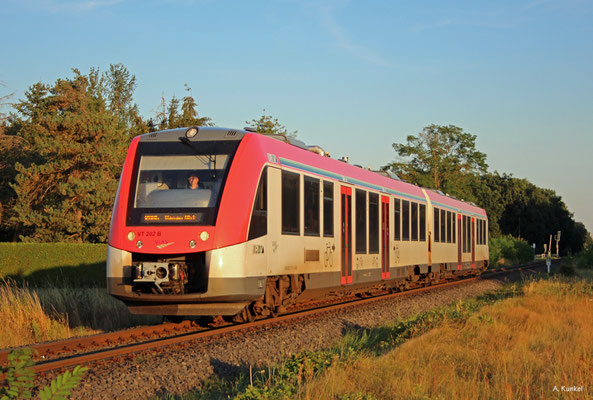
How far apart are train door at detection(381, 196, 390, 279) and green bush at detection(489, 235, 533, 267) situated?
34.0m

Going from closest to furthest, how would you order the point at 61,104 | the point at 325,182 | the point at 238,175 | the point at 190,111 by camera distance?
the point at 238,175, the point at 325,182, the point at 190,111, the point at 61,104

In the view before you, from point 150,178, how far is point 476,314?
19.8ft

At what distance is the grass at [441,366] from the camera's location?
6309 mm

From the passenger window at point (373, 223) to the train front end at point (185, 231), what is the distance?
20.3 feet

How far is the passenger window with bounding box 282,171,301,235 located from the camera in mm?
11758

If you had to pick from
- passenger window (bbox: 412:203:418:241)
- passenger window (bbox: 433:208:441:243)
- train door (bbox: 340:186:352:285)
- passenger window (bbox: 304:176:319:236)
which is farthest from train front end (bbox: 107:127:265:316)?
passenger window (bbox: 433:208:441:243)

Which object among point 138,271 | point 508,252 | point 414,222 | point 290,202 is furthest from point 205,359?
point 508,252

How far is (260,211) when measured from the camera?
10789mm

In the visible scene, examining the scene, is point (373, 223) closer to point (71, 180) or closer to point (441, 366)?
point (441, 366)

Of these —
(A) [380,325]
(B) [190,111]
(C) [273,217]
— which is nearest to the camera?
(C) [273,217]

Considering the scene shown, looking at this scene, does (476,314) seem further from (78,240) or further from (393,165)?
(393,165)

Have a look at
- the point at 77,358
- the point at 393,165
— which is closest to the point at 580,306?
the point at 77,358

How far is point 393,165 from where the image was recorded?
68125 millimetres

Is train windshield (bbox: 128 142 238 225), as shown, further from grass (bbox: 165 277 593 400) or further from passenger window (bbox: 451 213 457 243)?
passenger window (bbox: 451 213 457 243)
